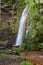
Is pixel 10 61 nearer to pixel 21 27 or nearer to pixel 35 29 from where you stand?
pixel 35 29

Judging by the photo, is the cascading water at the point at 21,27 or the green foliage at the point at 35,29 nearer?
the green foliage at the point at 35,29

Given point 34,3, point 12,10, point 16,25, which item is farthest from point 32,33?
point 12,10

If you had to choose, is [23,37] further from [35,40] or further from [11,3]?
[11,3]

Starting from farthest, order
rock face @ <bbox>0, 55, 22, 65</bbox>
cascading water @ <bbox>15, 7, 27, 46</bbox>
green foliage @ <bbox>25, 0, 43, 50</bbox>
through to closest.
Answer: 1. cascading water @ <bbox>15, 7, 27, 46</bbox>
2. green foliage @ <bbox>25, 0, 43, 50</bbox>
3. rock face @ <bbox>0, 55, 22, 65</bbox>

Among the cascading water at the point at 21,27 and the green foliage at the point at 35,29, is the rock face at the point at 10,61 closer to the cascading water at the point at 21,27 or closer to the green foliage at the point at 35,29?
the green foliage at the point at 35,29

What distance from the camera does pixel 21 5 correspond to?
19516 mm

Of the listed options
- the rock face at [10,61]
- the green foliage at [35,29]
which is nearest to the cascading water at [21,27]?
the green foliage at [35,29]

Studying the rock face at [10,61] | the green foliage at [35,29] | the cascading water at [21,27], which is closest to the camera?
the rock face at [10,61]

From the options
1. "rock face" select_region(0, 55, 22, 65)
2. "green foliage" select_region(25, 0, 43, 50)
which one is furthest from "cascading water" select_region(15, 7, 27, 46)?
"rock face" select_region(0, 55, 22, 65)

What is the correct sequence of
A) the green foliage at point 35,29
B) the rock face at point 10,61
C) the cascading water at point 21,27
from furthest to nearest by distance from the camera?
the cascading water at point 21,27
the green foliage at point 35,29
the rock face at point 10,61

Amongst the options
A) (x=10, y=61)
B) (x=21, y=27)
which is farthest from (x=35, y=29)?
(x=10, y=61)

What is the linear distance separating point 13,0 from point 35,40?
939cm

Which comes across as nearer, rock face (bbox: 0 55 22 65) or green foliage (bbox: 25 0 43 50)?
rock face (bbox: 0 55 22 65)

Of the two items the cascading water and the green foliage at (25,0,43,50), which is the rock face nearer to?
the green foliage at (25,0,43,50)
